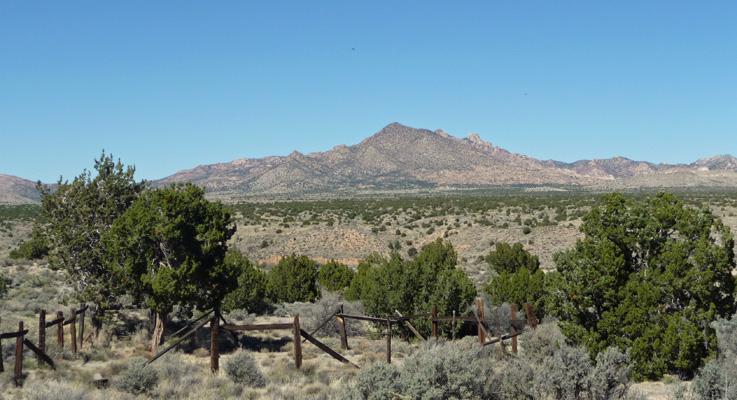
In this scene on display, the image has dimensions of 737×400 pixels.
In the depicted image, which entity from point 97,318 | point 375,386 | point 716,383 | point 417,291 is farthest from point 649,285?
point 97,318

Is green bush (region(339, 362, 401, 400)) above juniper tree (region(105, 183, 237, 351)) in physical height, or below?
below

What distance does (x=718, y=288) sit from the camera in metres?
11.1

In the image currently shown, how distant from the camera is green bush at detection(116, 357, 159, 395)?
10.5m

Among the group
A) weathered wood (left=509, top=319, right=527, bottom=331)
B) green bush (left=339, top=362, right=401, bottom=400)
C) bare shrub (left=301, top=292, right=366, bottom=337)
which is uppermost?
green bush (left=339, top=362, right=401, bottom=400)

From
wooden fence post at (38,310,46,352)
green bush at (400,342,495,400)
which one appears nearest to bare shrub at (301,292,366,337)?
wooden fence post at (38,310,46,352)

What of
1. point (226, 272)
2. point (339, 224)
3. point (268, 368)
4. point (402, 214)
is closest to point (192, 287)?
point (226, 272)

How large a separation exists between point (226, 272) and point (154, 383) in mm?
5302

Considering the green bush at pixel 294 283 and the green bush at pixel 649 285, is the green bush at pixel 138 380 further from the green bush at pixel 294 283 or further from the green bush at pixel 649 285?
the green bush at pixel 294 283

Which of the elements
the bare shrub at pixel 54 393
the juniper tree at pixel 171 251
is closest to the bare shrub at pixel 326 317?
the juniper tree at pixel 171 251

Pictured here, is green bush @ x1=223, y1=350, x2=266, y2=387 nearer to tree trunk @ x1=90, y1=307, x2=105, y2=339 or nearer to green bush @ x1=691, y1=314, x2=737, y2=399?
tree trunk @ x1=90, y1=307, x2=105, y2=339

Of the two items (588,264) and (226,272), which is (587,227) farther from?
(226,272)

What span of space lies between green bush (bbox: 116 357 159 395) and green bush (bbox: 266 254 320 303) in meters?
15.8

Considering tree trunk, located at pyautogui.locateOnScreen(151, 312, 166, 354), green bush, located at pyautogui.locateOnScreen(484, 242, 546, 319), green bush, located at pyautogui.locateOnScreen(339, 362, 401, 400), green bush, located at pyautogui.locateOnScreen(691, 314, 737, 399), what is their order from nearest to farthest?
green bush, located at pyautogui.locateOnScreen(691, 314, 737, 399)
green bush, located at pyautogui.locateOnScreen(339, 362, 401, 400)
tree trunk, located at pyautogui.locateOnScreen(151, 312, 166, 354)
green bush, located at pyautogui.locateOnScreen(484, 242, 546, 319)

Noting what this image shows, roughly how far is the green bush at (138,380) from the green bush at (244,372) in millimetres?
1550
